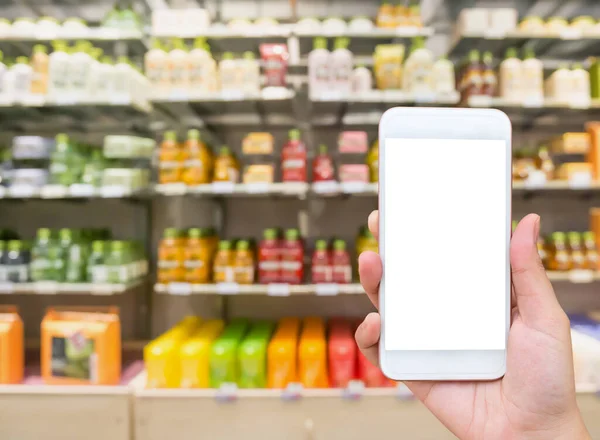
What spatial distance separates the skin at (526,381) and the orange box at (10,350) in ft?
6.11

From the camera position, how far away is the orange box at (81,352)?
1886 millimetres

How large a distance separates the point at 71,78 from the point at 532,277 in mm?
2146

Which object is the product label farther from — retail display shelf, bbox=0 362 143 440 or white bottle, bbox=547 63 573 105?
white bottle, bbox=547 63 573 105

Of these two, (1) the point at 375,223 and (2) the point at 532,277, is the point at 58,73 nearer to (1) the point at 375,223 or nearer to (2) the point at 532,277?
(1) the point at 375,223

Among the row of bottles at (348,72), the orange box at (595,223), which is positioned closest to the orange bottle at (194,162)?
the row of bottles at (348,72)

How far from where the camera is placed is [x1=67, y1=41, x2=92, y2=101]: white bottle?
2.00 meters

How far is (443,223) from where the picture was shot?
0.86 meters

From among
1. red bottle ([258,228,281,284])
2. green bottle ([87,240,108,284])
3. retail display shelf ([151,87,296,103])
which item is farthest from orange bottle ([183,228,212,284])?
retail display shelf ([151,87,296,103])

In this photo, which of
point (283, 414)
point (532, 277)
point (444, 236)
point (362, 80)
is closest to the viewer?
point (532, 277)

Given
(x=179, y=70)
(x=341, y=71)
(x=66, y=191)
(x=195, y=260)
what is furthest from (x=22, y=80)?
(x=341, y=71)

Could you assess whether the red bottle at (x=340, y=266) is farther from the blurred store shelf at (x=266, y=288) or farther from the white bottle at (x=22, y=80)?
the white bottle at (x=22, y=80)

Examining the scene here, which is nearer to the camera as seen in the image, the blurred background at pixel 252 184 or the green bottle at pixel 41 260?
the blurred background at pixel 252 184

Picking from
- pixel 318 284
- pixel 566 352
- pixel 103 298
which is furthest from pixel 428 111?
pixel 103 298

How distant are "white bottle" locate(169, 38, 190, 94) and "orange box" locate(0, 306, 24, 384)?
1.35 metres
